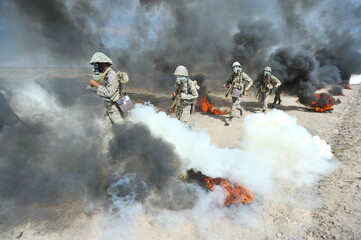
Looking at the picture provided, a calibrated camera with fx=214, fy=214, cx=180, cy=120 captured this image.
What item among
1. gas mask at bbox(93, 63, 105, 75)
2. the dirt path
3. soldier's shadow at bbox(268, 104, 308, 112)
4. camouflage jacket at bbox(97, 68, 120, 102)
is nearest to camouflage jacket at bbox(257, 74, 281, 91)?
soldier's shadow at bbox(268, 104, 308, 112)

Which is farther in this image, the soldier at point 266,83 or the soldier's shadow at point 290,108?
the soldier's shadow at point 290,108

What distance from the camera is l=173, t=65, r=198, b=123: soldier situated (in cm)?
527

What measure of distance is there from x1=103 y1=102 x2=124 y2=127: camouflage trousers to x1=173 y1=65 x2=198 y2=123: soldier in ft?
5.09

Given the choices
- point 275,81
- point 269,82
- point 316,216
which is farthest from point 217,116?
point 316,216

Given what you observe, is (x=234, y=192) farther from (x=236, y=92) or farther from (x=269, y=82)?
(x=269, y=82)

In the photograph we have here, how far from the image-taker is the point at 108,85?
4328 mm

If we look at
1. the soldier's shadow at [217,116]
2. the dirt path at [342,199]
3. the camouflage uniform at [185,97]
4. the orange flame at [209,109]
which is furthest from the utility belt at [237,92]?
the dirt path at [342,199]

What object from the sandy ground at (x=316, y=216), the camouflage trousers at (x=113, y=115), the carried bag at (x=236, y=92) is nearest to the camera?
the sandy ground at (x=316, y=216)

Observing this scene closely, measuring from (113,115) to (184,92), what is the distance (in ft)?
6.05

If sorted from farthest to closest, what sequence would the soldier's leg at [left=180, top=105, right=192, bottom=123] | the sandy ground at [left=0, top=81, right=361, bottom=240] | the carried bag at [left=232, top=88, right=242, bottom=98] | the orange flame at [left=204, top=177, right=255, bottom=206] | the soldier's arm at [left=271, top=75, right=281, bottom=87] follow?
1. the soldier's arm at [left=271, top=75, right=281, bottom=87]
2. the carried bag at [left=232, top=88, right=242, bottom=98]
3. the soldier's leg at [left=180, top=105, right=192, bottom=123]
4. the orange flame at [left=204, top=177, right=255, bottom=206]
5. the sandy ground at [left=0, top=81, right=361, bottom=240]

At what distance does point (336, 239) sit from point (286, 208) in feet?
2.68

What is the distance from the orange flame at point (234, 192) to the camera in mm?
3791

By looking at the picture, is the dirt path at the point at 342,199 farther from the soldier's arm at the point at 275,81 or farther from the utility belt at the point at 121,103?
the utility belt at the point at 121,103

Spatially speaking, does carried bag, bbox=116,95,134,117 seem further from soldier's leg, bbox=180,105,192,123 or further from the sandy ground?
the sandy ground
